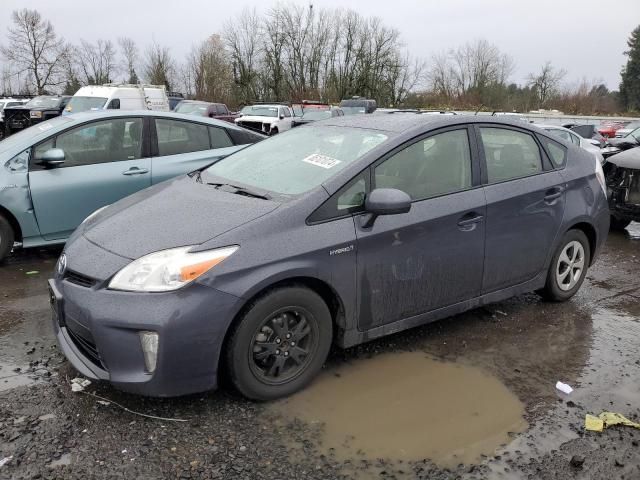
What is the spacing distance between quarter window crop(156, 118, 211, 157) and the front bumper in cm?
355

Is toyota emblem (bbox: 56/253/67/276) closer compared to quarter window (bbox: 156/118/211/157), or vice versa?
toyota emblem (bbox: 56/253/67/276)

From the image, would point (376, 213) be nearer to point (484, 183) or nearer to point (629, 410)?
point (484, 183)

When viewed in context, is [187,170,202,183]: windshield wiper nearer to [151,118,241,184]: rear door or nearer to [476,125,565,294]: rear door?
[151,118,241,184]: rear door

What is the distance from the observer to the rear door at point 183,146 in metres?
6.09

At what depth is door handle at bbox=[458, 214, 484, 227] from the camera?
12.3 feet

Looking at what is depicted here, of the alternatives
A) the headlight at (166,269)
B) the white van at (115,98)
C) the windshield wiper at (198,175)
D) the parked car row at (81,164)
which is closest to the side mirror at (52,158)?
the parked car row at (81,164)

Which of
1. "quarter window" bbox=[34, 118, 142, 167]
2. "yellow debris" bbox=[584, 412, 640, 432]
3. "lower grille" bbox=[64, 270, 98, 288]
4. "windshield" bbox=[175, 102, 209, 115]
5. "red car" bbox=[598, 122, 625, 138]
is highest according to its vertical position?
"windshield" bbox=[175, 102, 209, 115]

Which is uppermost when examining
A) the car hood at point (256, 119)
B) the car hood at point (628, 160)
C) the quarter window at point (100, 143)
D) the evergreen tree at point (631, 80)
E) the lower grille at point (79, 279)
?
the evergreen tree at point (631, 80)

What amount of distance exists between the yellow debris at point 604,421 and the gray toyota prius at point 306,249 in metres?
1.11

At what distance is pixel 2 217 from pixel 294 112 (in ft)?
67.0

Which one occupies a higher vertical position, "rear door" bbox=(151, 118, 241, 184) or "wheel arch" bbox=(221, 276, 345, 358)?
"rear door" bbox=(151, 118, 241, 184)

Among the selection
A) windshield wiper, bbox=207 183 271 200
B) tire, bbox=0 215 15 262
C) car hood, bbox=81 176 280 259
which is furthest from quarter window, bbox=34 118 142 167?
windshield wiper, bbox=207 183 271 200

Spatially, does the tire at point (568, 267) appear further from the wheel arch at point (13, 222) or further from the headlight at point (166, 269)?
the wheel arch at point (13, 222)

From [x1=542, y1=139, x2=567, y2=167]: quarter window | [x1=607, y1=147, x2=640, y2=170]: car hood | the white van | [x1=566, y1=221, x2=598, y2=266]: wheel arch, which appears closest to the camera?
[x1=542, y1=139, x2=567, y2=167]: quarter window
